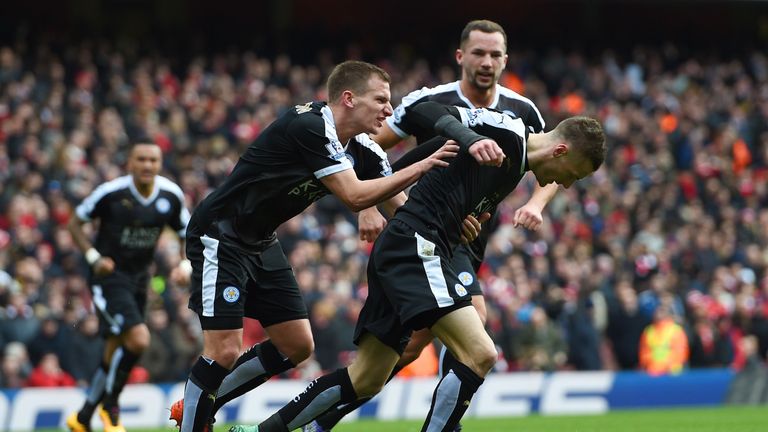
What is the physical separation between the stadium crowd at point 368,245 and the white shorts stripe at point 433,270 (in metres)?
7.20

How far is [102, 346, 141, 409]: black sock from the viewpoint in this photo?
11.3 meters

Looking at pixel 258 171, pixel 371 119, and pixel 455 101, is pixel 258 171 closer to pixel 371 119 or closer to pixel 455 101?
pixel 371 119

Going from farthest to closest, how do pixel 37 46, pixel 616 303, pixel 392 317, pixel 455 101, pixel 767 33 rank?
pixel 767 33 → pixel 37 46 → pixel 616 303 → pixel 455 101 → pixel 392 317

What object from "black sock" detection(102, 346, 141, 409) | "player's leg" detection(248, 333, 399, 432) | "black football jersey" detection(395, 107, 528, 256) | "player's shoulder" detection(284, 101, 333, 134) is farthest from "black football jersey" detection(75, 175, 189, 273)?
→ "black football jersey" detection(395, 107, 528, 256)

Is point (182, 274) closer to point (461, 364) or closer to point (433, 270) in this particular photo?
point (433, 270)

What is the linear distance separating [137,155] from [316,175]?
13.5ft

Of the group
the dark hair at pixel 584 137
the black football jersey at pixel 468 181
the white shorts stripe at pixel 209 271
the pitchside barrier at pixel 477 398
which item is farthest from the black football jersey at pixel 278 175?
the pitchside barrier at pixel 477 398

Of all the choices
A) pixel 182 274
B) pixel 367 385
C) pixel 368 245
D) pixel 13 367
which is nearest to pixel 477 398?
pixel 368 245

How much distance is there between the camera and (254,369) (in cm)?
886

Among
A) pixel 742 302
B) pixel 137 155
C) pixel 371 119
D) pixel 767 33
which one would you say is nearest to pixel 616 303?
pixel 742 302

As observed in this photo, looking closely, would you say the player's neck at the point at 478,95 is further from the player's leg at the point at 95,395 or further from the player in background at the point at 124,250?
the player's leg at the point at 95,395

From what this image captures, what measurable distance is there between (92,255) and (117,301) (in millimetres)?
455

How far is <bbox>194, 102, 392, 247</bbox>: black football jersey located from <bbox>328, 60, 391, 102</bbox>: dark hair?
0.16 meters

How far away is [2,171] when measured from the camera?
17859 millimetres
